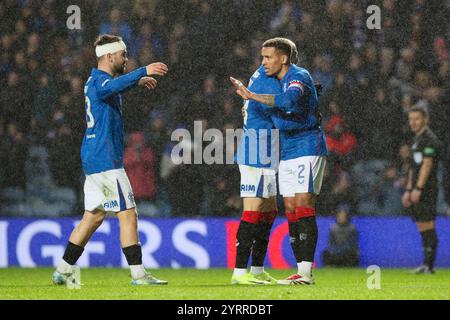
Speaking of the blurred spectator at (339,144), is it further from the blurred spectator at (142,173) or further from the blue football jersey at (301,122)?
the blue football jersey at (301,122)

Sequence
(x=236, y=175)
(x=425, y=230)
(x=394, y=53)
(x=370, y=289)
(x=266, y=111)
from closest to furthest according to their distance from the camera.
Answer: (x=370, y=289) < (x=266, y=111) < (x=425, y=230) < (x=236, y=175) < (x=394, y=53)

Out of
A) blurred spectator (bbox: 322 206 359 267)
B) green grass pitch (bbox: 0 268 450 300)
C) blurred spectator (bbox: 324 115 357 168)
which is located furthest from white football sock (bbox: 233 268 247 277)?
blurred spectator (bbox: 324 115 357 168)

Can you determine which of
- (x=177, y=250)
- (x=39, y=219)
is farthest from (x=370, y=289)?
(x=39, y=219)

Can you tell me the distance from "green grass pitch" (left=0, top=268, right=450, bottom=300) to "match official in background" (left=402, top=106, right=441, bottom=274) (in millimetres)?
469

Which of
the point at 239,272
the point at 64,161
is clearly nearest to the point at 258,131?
the point at 239,272

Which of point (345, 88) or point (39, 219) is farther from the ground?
point (345, 88)

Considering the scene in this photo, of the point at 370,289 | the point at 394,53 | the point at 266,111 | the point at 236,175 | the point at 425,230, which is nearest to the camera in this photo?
the point at 370,289

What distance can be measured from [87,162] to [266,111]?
1.50m

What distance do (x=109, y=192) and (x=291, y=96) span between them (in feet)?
5.30

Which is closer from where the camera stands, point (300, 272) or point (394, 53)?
point (300, 272)

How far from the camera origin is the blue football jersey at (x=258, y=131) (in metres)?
9.16

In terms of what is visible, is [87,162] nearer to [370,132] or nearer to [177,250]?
[177,250]

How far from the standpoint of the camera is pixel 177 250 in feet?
42.5

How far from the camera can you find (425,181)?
12.3m
